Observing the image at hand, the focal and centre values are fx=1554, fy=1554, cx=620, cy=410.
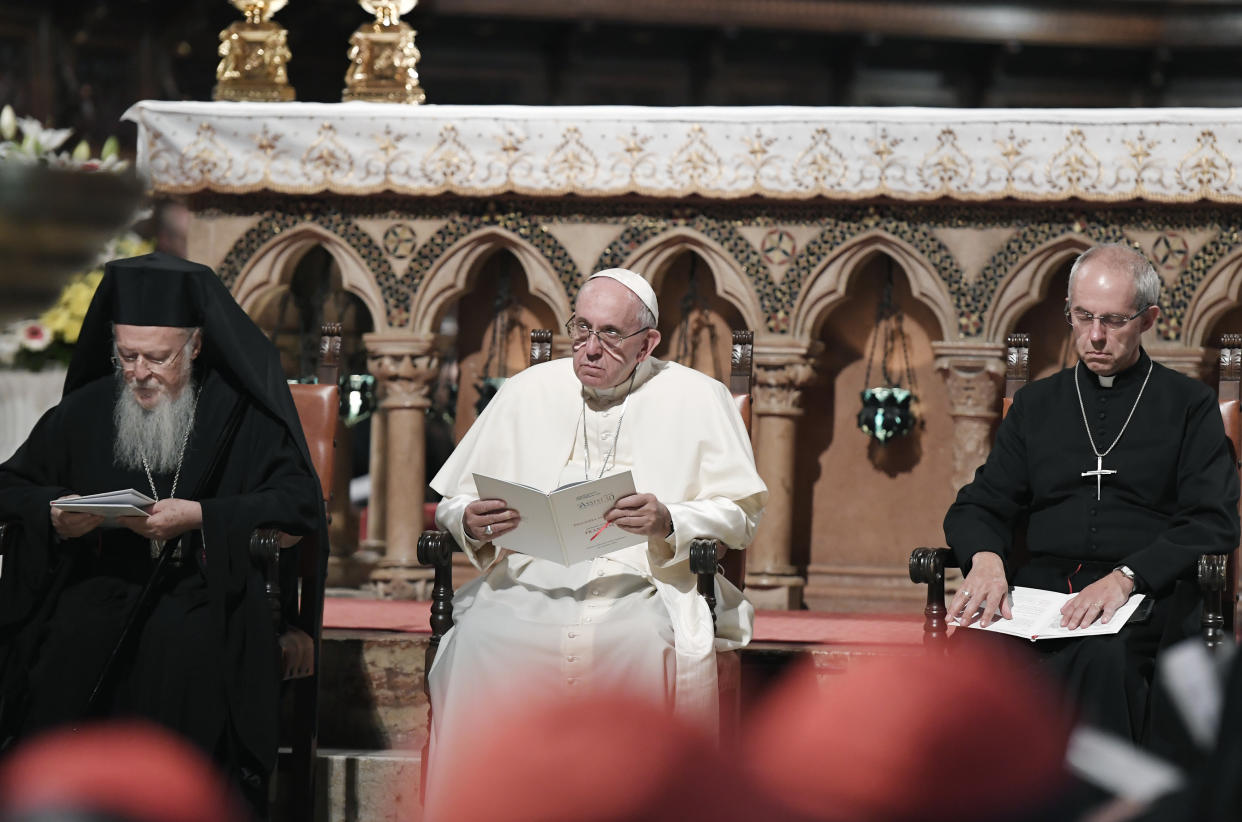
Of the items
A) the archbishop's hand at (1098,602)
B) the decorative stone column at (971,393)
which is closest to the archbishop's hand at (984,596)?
the archbishop's hand at (1098,602)

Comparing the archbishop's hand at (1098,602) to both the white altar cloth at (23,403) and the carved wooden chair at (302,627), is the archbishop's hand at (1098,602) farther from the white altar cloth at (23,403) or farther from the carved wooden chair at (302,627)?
the white altar cloth at (23,403)

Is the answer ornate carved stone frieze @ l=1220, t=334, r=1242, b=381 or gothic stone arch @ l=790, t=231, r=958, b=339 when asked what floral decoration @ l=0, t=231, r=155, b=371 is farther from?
ornate carved stone frieze @ l=1220, t=334, r=1242, b=381

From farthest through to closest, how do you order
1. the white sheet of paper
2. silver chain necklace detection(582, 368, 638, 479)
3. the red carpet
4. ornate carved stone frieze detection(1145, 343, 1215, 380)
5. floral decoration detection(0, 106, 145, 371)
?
ornate carved stone frieze detection(1145, 343, 1215, 380)
floral decoration detection(0, 106, 145, 371)
the red carpet
silver chain necklace detection(582, 368, 638, 479)
the white sheet of paper

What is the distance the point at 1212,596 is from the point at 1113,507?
1.12 feet

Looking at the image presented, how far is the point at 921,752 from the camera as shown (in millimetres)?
778

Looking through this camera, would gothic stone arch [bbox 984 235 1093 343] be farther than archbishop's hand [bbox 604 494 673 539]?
Yes

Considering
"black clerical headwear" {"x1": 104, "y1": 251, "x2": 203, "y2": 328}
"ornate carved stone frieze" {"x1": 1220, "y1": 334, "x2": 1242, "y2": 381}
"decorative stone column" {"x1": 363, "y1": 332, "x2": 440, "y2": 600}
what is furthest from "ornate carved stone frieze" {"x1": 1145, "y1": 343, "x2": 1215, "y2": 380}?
"black clerical headwear" {"x1": 104, "y1": 251, "x2": 203, "y2": 328}

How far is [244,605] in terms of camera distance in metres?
3.65

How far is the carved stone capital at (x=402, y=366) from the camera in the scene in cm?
522

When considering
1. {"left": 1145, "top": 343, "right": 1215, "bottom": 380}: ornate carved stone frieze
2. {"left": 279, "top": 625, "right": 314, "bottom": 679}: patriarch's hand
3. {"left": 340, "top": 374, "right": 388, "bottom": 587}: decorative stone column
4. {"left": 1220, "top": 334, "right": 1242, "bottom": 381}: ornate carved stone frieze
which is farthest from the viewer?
{"left": 340, "top": 374, "right": 388, "bottom": 587}: decorative stone column

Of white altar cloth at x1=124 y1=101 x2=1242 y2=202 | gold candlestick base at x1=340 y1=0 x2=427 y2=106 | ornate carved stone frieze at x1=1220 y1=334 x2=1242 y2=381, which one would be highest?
gold candlestick base at x1=340 y1=0 x2=427 y2=106

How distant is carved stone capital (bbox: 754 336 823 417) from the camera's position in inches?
201

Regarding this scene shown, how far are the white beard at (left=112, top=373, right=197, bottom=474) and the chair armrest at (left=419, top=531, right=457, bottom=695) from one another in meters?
0.69

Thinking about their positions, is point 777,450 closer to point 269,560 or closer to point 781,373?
point 781,373
